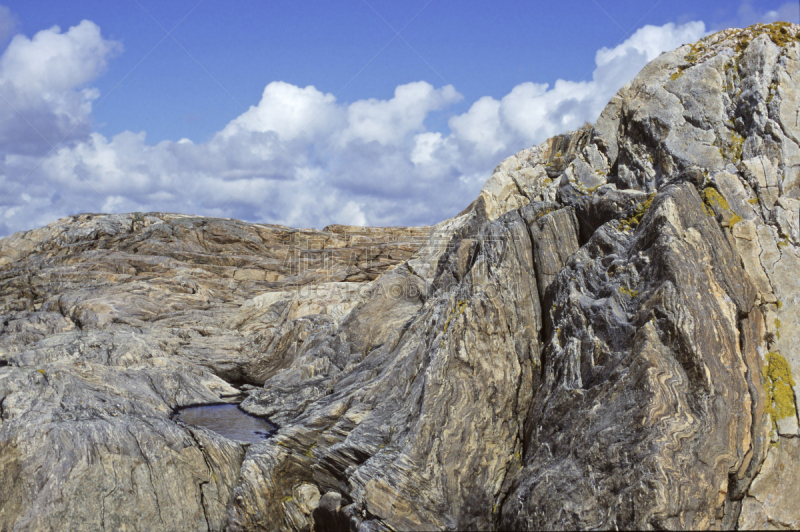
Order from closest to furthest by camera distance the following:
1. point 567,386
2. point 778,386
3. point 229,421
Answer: point 778,386, point 567,386, point 229,421

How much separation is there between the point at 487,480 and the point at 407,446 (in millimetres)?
2206

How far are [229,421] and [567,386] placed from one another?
16.7 meters

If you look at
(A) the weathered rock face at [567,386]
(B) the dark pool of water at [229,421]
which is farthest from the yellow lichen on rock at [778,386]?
(B) the dark pool of water at [229,421]

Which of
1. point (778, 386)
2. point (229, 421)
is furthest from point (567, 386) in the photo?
point (229, 421)

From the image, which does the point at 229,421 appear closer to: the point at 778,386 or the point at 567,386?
the point at 567,386

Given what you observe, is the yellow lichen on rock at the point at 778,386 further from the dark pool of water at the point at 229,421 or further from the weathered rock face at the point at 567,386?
the dark pool of water at the point at 229,421

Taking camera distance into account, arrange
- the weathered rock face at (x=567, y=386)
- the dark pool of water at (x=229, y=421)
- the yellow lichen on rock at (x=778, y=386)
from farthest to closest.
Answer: the dark pool of water at (x=229, y=421)
the yellow lichen on rock at (x=778, y=386)
the weathered rock face at (x=567, y=386)

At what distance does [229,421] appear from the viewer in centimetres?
2473

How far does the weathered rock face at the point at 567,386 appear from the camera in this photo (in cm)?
1095

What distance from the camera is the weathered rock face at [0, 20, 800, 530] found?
35.9ft

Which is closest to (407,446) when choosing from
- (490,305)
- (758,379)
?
(490,305)

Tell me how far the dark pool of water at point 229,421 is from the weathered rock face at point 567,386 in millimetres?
882

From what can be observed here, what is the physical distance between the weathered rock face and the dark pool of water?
2.89 ft

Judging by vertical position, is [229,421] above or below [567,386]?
below
